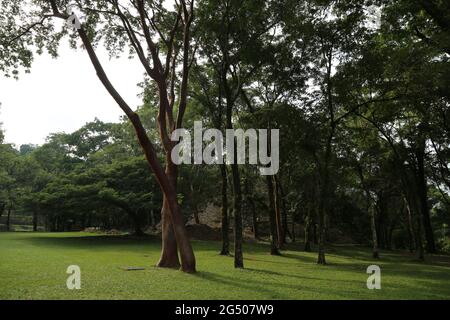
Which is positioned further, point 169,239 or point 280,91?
point 280,91

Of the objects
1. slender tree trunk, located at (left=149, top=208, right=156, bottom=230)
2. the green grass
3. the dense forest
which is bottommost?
the green grass

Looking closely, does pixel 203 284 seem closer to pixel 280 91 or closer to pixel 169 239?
pixel 169 239

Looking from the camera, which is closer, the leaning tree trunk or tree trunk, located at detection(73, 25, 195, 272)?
tree trunk, located at detection(73, 25, 195, 272)

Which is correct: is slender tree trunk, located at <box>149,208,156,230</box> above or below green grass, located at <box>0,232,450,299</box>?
above

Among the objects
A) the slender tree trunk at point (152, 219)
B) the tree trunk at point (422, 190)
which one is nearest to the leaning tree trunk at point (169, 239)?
the tree trunk at point (422, 190)

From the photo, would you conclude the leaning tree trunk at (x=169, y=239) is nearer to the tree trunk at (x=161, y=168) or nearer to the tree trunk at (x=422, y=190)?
the tree trunk at (x=161, y=168)

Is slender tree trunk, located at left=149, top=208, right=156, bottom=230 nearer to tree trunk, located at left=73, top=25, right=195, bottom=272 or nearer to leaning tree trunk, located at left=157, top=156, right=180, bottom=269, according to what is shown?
leaning tree trunk, located at left=157, top=156, right=180, bottom=269

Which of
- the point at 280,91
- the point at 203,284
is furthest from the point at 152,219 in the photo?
the point at 203,284

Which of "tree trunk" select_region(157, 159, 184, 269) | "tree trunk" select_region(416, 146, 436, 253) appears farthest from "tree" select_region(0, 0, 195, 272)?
"tree trunk" select_region(416, 146, 436, 253)

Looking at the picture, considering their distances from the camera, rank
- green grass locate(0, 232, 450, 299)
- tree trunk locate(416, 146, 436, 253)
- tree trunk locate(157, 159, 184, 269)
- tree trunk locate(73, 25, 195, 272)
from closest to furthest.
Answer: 1. green grass locate(0, 232, 450, 299)
2. tree trunk locate(73, 25, 195, 272)
3. tree trunk locate(157, 159, 184, 269)
4. tree trunk locate(416, 146, 436, 253)

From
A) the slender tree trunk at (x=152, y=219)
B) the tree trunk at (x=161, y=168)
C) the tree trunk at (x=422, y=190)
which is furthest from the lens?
the slender tree trunk at (x=152, y=219)

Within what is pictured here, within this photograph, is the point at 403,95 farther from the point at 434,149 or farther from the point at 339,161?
the point at 434,149

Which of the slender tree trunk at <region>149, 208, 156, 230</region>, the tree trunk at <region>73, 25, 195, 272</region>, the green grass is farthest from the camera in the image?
the slender tree trunk at <region>149, 208, 156, 230</region>
